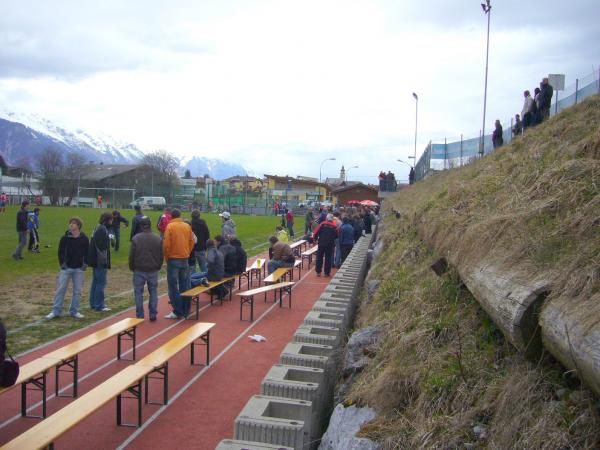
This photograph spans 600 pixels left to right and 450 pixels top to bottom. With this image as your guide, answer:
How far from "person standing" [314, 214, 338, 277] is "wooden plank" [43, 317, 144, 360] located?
8034mm

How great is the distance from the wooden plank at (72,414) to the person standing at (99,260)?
4.97 meters

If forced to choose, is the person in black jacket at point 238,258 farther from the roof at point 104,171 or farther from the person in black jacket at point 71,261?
the roof at point 104,171

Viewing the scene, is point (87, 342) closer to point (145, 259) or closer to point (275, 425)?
point (145, 259)

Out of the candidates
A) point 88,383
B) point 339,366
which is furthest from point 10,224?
point 339,366

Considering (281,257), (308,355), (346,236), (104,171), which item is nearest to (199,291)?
(281,257)

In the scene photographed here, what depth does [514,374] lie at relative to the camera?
3223 millimetres

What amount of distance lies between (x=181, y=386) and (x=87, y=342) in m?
1.24

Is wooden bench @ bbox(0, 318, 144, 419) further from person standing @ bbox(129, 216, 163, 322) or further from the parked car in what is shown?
the parked car

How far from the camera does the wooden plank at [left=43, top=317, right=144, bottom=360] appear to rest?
238 inches

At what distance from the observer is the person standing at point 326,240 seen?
15.1 m

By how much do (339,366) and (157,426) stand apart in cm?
194

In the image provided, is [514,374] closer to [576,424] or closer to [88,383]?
[576,424]

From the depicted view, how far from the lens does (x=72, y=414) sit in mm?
4480

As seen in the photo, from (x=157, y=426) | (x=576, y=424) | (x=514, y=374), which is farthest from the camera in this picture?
(x=157, y=426)
